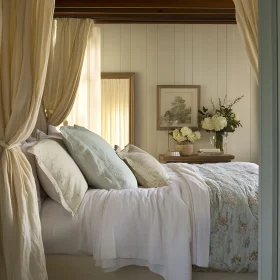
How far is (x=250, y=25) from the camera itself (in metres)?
2.09

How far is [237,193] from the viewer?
2.23 meters

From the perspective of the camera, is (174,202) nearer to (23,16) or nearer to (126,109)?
(23,16)

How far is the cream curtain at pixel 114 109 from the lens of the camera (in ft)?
17.2

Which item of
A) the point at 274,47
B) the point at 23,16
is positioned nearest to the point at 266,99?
the point at 274,47

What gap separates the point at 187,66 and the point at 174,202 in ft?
11.8

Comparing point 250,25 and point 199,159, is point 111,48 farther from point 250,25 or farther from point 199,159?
point 250,25

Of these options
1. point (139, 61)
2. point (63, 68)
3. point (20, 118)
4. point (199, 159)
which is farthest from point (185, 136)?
point (20, 118)

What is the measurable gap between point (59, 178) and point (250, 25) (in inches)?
55.3

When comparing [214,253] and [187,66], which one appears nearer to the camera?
[214,253]

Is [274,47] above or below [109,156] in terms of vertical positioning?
above

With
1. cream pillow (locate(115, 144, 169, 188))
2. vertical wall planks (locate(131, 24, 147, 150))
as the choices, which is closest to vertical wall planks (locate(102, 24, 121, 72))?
vertical wall planks (locate(131, 24, 147, 150))

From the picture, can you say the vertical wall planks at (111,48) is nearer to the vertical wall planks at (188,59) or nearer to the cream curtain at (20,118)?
the vertical wall planks at (188,59)

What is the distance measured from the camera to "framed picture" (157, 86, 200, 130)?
17.6ft

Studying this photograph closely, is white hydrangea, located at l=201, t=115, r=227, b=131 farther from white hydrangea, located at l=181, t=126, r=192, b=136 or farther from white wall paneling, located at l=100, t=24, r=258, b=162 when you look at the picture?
white wall paneling, located at l=100, t=24, r=258, b=162
